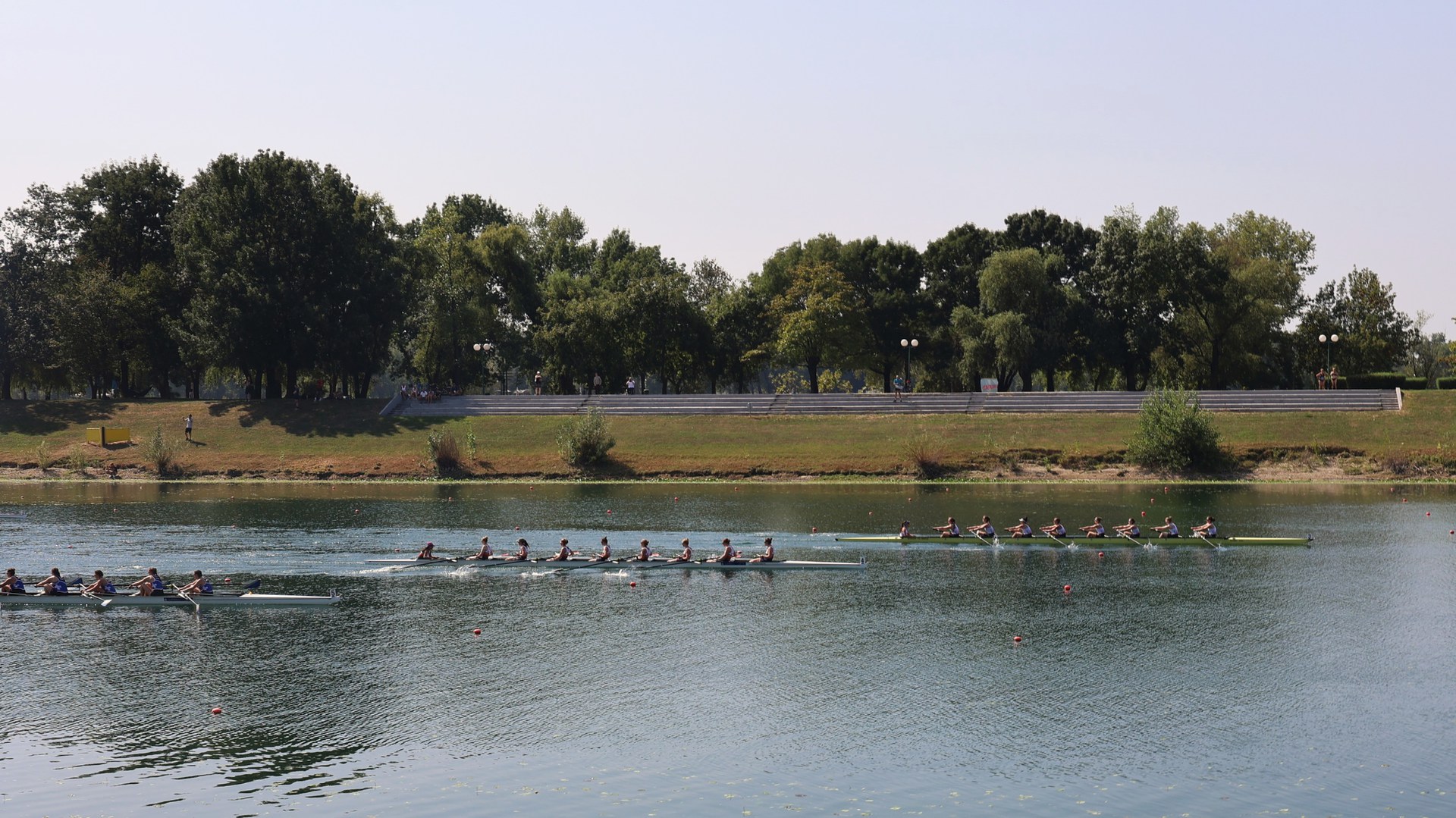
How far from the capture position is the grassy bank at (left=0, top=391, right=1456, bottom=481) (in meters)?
71.6

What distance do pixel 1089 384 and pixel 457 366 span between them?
56.2 metres

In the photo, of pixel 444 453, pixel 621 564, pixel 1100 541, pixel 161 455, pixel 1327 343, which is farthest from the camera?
pixel 1327 343

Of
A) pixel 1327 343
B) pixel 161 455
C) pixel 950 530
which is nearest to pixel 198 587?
pixel 950 530

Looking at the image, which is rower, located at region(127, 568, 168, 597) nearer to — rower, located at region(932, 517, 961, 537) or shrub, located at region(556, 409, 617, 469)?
rower, located at region(932, 517, 961, 537)

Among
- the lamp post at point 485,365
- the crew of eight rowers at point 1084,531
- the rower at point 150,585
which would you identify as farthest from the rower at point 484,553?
the lamp post at point 485,365

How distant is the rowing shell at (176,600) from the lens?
37375 mm

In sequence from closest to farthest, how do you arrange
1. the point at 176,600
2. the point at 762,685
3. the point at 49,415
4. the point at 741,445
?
the point at 762,685, the point at 176,600, the point at 741,445, the point at 49,415

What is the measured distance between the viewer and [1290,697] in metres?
26.5

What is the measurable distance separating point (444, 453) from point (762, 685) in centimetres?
5349

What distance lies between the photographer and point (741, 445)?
80.1m

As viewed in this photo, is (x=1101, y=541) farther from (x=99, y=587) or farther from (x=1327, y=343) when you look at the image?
(x=1327, y=343)

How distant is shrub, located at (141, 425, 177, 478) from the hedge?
81391 mm

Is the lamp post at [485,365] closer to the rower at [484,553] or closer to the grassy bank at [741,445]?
the grassy bank at [741,445]

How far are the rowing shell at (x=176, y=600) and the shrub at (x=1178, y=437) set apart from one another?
49235mm
